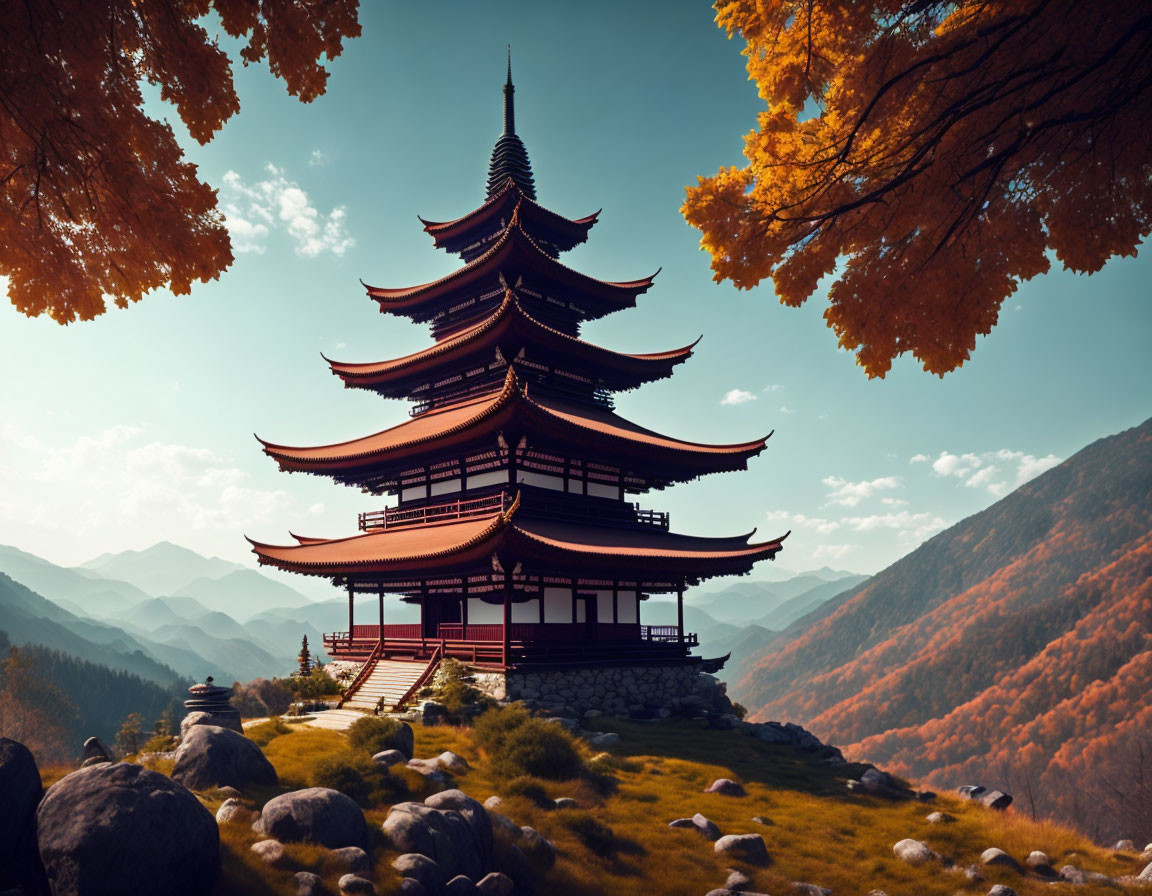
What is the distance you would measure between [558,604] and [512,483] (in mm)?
4077

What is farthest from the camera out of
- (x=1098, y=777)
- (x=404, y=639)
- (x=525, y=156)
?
(x=1098, y=777)

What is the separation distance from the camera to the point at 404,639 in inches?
968

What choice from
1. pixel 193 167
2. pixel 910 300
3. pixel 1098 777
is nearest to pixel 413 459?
pixel 193 167

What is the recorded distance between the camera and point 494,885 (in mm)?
9789

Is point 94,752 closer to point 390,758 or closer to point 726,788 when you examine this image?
point 390,758

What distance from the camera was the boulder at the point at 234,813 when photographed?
388 inches

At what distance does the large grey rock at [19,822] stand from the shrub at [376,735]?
241 inches

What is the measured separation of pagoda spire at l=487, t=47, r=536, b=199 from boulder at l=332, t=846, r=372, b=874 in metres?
27.8

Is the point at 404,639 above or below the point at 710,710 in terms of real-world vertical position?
above

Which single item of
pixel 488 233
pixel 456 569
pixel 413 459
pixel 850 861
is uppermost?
pixel 488 233

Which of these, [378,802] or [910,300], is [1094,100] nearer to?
[910,300]

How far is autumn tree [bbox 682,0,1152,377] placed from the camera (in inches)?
280

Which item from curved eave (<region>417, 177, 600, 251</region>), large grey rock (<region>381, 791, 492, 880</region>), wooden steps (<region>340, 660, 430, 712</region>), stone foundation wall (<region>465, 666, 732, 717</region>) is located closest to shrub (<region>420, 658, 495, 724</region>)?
stone foundation wall (<region>465, 666, 732, 717</region>)

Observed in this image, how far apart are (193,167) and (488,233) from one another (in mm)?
24719
